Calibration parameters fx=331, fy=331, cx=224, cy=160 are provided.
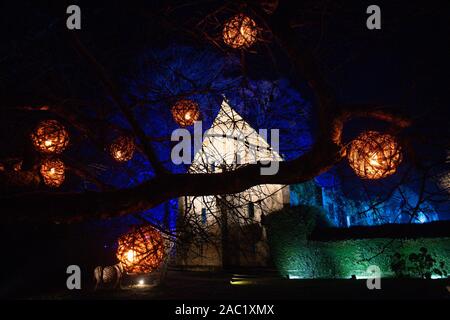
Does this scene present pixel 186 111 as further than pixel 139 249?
Yes

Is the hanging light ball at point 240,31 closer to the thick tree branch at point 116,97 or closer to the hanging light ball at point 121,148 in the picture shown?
the thick tree branch at point 116,97

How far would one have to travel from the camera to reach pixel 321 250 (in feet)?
46.4

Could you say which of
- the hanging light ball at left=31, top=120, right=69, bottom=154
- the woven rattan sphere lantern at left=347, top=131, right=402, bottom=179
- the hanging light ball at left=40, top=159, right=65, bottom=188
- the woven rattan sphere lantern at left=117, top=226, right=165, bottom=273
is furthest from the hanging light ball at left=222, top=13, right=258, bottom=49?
the hanging light ball at left=40, top=159, right=65, bottom=188

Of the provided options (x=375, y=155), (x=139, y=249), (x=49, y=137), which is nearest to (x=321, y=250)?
(x=139, y=249)

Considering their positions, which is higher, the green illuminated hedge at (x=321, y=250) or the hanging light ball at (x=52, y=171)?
the hanging light ball at (x=52, y=171)

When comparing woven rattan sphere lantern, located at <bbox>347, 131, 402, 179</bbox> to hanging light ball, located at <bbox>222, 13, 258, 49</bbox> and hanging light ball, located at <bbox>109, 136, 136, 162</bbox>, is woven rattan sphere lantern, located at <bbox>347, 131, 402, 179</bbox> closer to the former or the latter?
hanging light ball, located at <bbox>222, 13, 258, 49</bbox>

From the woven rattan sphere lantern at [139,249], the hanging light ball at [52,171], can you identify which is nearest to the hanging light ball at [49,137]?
the hanging light ball at [52,171]

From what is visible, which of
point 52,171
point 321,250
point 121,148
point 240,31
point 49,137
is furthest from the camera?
point 321,250

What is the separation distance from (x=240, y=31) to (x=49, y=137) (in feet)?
8.84

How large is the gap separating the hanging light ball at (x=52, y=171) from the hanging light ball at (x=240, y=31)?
2777 mm

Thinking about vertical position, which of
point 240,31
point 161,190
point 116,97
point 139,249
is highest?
point 240,31

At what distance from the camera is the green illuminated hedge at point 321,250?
11906mm

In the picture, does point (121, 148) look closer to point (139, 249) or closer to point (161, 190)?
point (139, 249)
